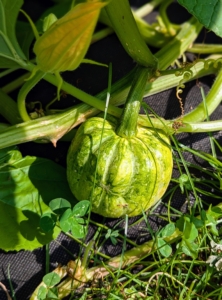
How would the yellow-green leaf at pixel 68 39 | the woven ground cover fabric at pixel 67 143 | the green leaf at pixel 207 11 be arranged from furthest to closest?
the woven ground cover fabric at pixel 67 143 < the green leaf at pixel 207 11 < the yellow-green leaf at pixel 68 39

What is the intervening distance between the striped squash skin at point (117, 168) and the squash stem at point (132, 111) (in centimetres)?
2

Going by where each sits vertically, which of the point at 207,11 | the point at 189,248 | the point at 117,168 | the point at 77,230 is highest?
the point at 207,11

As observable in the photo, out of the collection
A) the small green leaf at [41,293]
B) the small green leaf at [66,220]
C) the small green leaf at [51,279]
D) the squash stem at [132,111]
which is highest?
the squash stem at [132,111]

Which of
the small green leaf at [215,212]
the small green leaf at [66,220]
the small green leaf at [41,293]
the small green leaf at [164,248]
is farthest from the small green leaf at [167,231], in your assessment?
the small green leaf at [41,293]

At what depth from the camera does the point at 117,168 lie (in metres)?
1.32

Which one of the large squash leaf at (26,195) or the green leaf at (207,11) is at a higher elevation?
the green leaf at (207,11)

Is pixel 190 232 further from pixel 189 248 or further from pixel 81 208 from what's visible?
pixel 81 208

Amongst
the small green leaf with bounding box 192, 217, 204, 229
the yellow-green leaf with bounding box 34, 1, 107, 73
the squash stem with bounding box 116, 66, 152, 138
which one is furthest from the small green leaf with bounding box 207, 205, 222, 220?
the yellow-green leaf with bounding box 34, 1, 107, 73

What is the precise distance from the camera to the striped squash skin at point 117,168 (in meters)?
1.33

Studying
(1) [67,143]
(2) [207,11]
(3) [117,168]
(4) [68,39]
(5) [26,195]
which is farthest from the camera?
(1) [67,143]

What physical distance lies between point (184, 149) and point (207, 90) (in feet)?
0.97

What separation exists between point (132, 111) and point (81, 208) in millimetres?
305

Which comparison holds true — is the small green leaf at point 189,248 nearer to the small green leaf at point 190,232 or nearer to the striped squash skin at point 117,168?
the small green leaf at point 190,232

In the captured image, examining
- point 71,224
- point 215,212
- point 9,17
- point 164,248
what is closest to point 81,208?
point 71,224
